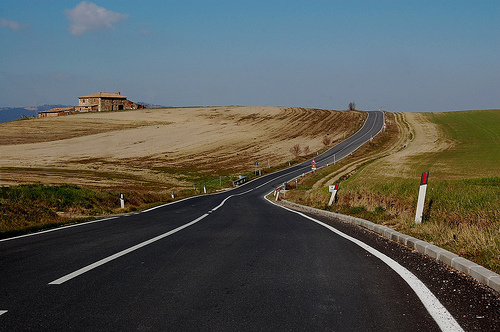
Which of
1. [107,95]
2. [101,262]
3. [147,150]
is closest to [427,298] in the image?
[101,262]

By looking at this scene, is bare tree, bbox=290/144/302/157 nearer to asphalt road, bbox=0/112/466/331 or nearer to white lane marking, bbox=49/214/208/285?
white lane marking, bbox=49/214/208/285

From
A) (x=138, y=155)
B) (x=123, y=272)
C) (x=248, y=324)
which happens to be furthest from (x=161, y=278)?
(x=138, y=155)

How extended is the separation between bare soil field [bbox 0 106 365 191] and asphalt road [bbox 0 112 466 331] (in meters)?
34.3

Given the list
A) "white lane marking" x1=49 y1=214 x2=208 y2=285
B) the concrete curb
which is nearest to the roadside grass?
"white lane marking" x1=49 y1=214 x2=208 y2=285

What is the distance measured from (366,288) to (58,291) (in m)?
3.54

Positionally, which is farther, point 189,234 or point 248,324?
point 189,234

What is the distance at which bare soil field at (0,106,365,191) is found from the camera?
171ft

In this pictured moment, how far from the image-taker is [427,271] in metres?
5.78

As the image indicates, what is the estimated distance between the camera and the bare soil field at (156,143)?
52094 mm

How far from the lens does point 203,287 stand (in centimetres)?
497

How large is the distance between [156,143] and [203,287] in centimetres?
7534

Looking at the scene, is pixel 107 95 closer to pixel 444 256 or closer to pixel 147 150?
pixel 147 150

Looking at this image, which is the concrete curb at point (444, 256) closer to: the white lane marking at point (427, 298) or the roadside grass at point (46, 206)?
the white lane marking at point (427, 298)

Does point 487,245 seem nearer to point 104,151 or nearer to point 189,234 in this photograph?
point 189,234
